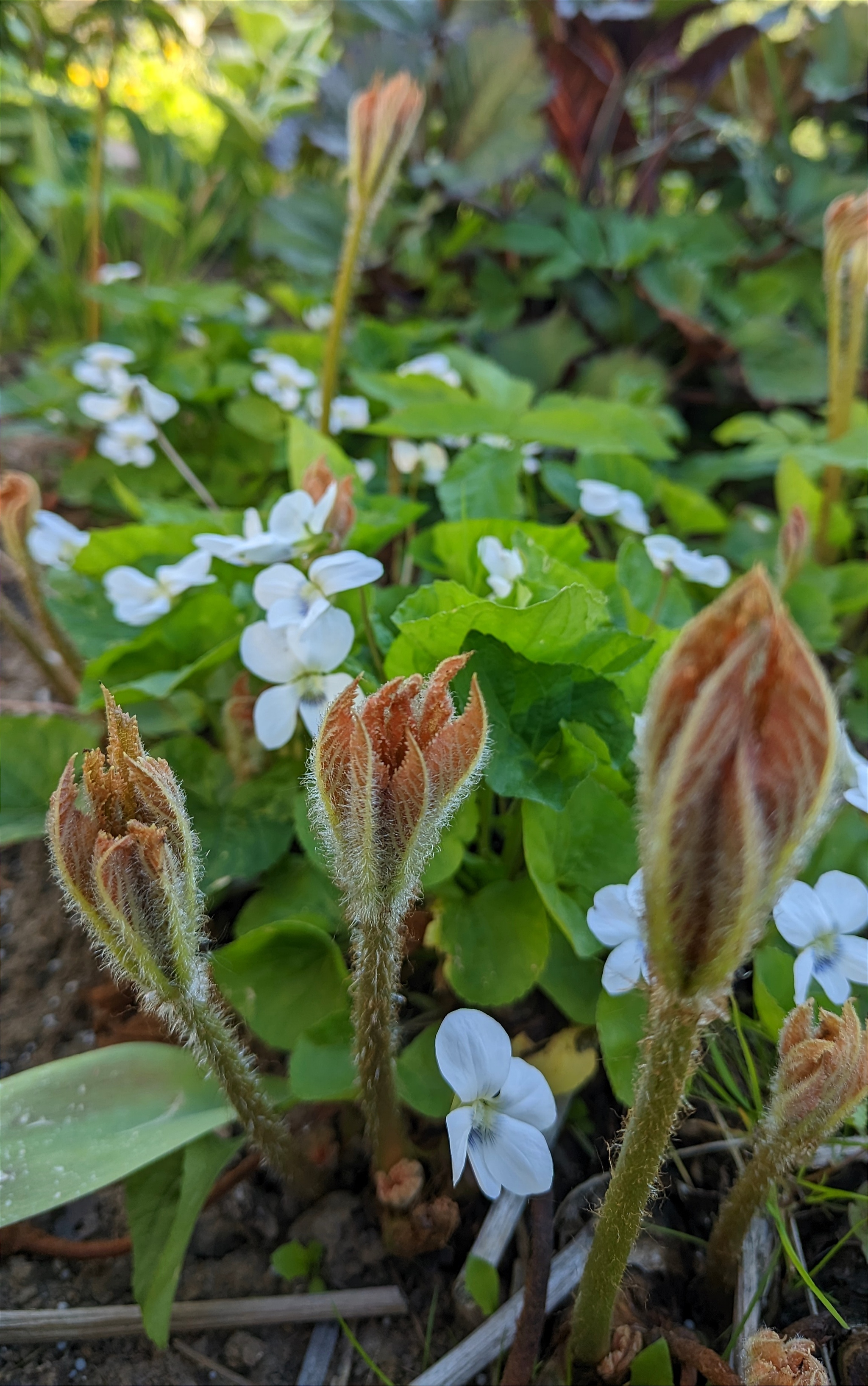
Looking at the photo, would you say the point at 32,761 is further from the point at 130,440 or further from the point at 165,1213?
the point at 130,440

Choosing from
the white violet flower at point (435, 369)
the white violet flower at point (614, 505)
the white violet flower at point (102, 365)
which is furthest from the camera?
the white violet flower at point (102, 365)

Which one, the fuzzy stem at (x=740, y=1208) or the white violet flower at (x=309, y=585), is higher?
the white violet flower at (x=309, y=585)

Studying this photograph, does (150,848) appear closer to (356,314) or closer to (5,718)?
(5,718)

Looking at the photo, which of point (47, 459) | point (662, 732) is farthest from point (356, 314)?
point (662, 732)

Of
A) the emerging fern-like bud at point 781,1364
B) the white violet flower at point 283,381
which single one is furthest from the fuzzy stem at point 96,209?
the emerging fern-like bud at point 781,1364

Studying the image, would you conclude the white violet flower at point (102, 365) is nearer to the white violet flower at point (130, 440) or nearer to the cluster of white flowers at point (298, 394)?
the white violet flower at point (130, 440)

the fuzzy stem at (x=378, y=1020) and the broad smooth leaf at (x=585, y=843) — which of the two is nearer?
the fuzzy stem at (x=378, y=1020)

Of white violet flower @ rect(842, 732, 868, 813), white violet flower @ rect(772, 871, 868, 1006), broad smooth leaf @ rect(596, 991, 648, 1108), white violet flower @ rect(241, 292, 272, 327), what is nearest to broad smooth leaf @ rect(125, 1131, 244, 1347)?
broad smooth leaf @ rect(596, 991, 648, 1108)
